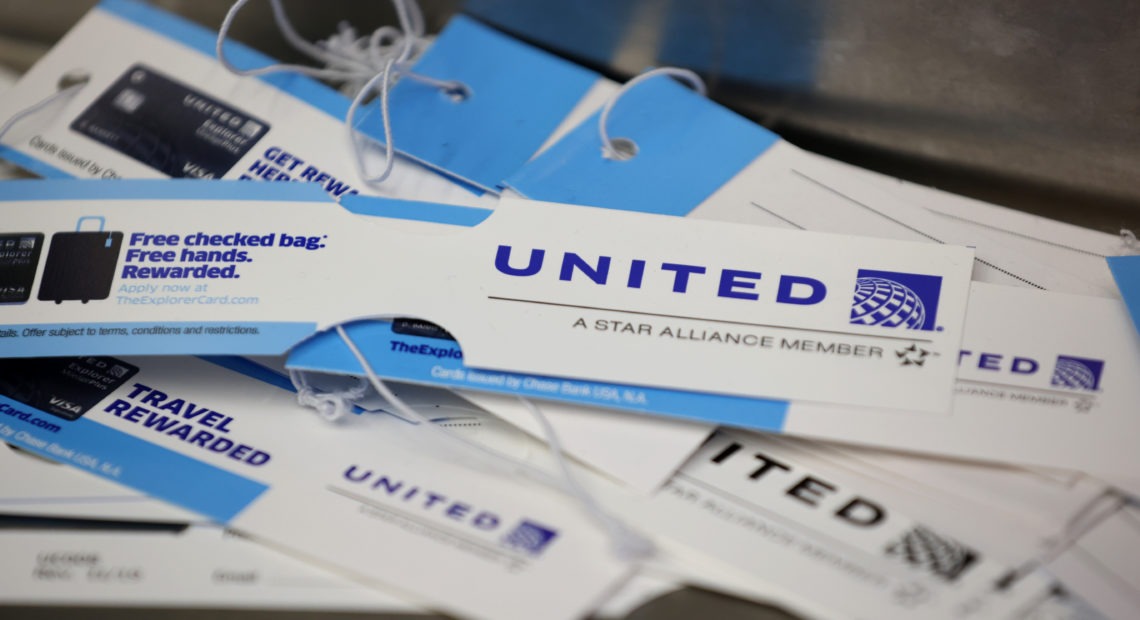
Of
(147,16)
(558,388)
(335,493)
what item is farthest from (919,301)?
(147,16)

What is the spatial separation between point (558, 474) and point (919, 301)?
28 cm

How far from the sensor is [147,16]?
3.27 ft

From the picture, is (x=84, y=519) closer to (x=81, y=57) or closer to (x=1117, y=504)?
(x=81, y=57)

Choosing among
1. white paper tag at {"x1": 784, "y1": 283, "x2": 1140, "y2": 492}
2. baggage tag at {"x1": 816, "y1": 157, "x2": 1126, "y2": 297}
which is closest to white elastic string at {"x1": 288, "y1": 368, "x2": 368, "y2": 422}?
white paper tag at {"x1": 784, "y1": 283, "x2": 1140, "y2": 492}

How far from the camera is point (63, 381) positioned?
2.68 feet

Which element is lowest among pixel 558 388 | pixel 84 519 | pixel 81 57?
→ pixel 84 519

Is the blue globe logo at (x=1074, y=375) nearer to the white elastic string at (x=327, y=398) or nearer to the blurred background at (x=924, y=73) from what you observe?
the blurred background at (x=924, y=73)

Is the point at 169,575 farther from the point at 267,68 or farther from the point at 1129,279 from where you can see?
the point at 1129,279

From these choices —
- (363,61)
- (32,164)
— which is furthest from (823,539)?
(32,164)

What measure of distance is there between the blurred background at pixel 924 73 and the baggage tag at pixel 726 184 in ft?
0.30

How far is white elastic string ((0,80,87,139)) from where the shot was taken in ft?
3.05

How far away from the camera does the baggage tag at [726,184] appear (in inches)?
33.3

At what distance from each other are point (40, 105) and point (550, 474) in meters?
0.57

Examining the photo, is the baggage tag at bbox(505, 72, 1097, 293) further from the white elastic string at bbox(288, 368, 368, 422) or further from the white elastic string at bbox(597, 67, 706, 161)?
the white elastic string at bbox(288, 368, 368, 422)
